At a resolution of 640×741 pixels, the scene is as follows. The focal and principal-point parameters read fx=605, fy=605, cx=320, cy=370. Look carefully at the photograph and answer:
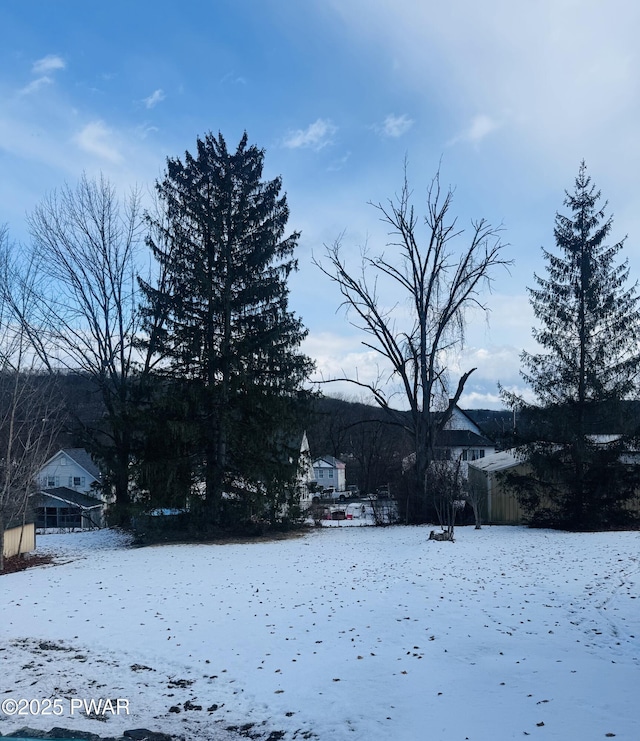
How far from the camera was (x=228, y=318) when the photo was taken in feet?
62.7

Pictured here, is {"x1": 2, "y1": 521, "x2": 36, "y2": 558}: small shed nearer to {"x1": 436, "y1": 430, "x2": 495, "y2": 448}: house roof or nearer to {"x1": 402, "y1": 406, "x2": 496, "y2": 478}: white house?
{"x1": 402, "y1": 406, "x2": 496, "y2": 478}: white house

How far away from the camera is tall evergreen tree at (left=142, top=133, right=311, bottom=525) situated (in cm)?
1870

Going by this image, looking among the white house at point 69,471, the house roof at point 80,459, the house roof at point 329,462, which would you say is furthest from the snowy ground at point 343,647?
the house roof at point 329,462

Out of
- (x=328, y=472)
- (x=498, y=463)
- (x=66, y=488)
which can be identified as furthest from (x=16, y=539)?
(x=328, y=472)

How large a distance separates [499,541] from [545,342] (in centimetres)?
709

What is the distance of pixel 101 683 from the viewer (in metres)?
6.01

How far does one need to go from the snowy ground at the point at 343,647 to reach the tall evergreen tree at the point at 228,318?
629 centimetres

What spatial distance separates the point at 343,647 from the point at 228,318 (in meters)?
13.4

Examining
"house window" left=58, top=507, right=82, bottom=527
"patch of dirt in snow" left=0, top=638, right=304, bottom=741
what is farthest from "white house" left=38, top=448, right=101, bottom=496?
"patch of dirt in snow" left=0, top=638, right=304, bottom=741

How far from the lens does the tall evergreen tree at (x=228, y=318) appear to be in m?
18.7

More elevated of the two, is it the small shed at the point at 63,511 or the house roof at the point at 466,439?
the house roof at the point at 466,439

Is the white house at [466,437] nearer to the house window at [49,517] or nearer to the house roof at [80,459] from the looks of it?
the house roof at [80,459]

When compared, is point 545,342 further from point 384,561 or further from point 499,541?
point 384,561

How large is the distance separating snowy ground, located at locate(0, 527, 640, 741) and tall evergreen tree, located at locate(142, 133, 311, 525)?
6287 mm
